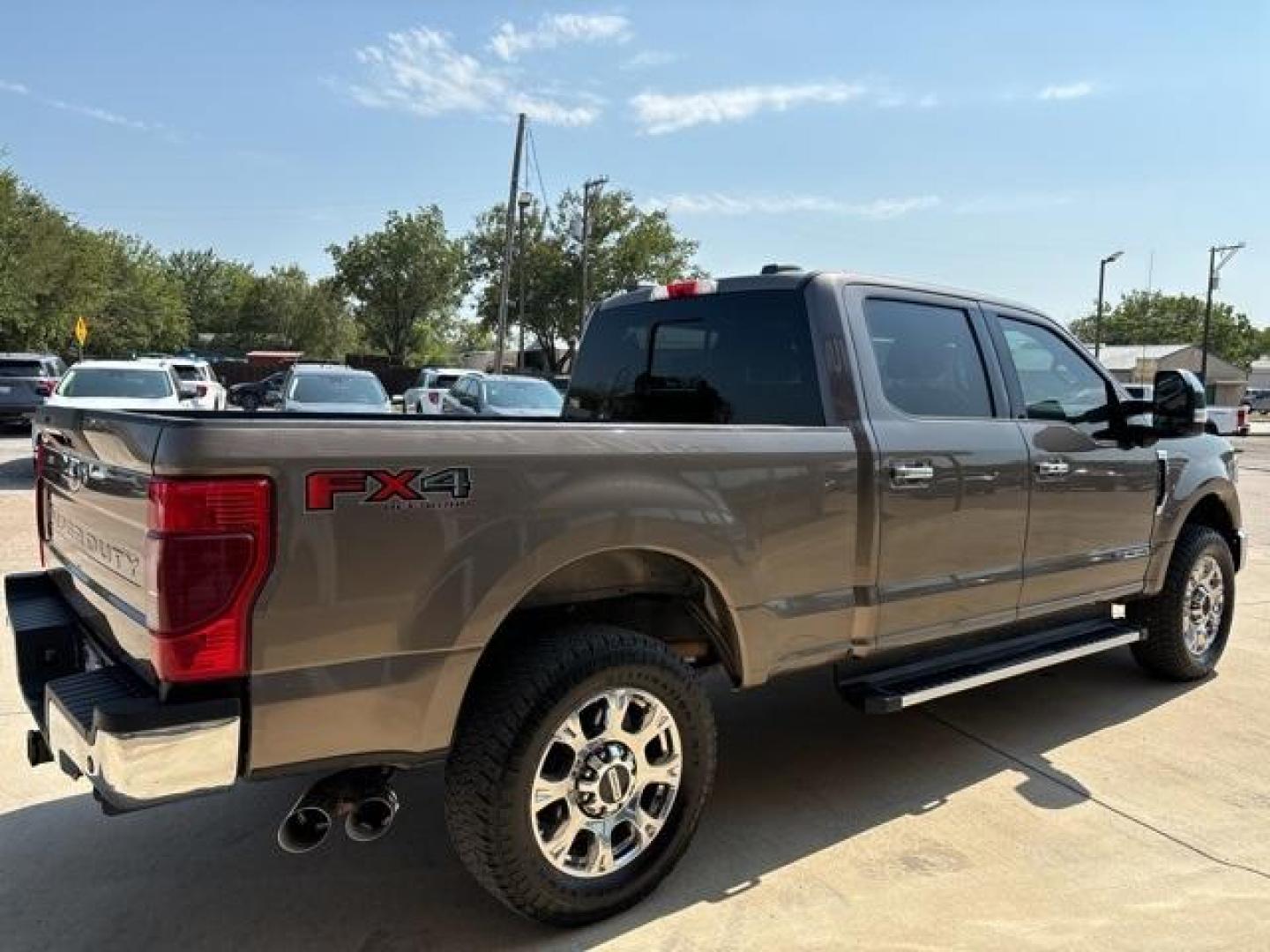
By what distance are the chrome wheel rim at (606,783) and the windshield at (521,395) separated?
12.2 metres


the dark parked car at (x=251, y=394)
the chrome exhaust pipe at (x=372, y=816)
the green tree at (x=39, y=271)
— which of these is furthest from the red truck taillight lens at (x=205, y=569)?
the green tree at (x=39, y=271)

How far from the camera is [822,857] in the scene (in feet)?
11.0

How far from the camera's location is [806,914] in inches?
117

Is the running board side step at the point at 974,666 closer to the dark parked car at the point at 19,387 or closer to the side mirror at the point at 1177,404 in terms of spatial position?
the side mirror at the point at 1177,404

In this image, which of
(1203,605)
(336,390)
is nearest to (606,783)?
(1203,605)

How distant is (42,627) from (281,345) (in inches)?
3224

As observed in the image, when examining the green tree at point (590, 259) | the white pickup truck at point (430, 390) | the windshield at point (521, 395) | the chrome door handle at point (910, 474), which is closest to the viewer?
the chrome door handle at point (910, 474)

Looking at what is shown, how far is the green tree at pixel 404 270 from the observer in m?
54.3

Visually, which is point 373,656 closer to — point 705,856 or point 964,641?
point 705,856

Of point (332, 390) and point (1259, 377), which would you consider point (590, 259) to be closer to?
point (332, 390)

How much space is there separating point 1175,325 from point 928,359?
101497mm

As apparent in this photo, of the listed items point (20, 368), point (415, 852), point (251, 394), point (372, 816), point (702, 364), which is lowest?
point (415, 852)

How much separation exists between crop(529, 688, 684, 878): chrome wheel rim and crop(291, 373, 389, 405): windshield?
40.7 ft

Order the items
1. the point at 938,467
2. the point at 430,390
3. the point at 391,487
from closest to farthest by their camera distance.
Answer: the point at 391,487 → the point at 938,467 → the point at 430,390
